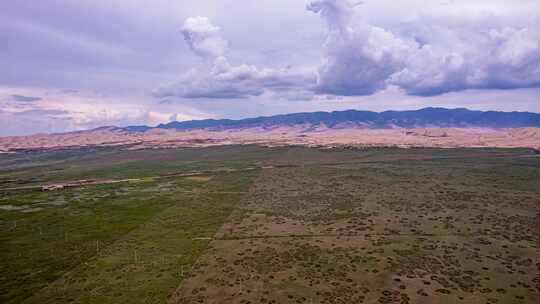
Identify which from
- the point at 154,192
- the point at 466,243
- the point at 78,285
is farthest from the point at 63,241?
the point at 466,243

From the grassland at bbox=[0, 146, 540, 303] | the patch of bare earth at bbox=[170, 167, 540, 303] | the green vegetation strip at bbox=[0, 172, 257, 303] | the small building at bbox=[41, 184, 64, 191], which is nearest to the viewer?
the patch of bare earth at bbox=[170, 167, 540, 303]

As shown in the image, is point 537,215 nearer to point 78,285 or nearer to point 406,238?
point 406,238

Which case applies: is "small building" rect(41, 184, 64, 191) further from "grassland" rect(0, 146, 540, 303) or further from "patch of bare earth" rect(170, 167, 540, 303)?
"patch of bare earth" rect(170, 167, 540, 303)

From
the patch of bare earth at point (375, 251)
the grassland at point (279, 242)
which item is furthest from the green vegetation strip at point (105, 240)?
the patch of bare earth at point (375, 251)

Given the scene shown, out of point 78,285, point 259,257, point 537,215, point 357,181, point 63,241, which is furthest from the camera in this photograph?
point 357,181

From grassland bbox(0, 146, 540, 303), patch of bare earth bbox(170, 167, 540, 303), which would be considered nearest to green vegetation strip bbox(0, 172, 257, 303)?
grassland bbox(0, 146, 540, 303)

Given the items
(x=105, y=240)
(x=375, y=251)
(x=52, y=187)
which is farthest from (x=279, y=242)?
(x=52, y=187)

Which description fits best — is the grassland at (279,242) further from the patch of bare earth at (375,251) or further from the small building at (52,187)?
the small building at (52,187)

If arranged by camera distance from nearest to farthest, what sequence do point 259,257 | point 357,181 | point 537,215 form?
point 259,257, point 537,215, point 357,181
